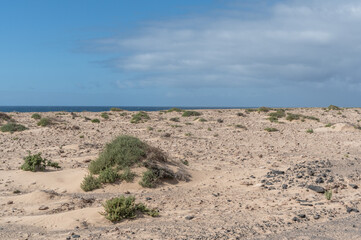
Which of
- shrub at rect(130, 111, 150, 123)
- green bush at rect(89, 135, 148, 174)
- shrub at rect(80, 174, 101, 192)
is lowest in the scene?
shrub at rect(80, 174, 101, 192)

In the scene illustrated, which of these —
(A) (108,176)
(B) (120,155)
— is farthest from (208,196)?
(B) (120,155)

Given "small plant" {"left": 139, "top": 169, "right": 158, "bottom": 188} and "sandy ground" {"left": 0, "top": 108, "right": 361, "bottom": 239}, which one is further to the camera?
"small plant" {"left": 139, "top": 169, "right": 158, "bottom": 188}

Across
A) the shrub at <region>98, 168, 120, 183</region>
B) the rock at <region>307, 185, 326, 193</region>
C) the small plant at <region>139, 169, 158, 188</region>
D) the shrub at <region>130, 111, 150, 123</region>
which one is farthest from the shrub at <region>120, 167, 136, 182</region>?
the shrub at <region>130, 111, 150, 123</region>

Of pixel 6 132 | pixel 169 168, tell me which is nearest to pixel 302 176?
pixel 169 168

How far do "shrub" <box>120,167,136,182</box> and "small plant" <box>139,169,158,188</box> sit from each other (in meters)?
0.35

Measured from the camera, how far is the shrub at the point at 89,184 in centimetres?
930

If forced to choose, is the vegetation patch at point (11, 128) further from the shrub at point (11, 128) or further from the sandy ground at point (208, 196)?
the sandy ground at point (208, 196)

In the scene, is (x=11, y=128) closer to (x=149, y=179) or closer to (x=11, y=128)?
(x=11, y=128)

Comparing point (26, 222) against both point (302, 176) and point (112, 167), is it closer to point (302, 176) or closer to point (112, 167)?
point (112, 167)

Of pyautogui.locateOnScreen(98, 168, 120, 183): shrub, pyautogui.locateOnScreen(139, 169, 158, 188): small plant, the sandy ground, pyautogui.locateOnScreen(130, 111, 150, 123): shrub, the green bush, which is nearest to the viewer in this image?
the sandy ground

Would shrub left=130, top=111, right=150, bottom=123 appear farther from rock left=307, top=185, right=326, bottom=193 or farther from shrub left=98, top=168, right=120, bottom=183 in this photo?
rock left=307, top=185, right=326, bottom=193

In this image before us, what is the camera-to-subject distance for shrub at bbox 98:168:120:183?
9602 mm

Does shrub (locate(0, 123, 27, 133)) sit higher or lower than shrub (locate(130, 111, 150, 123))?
lower

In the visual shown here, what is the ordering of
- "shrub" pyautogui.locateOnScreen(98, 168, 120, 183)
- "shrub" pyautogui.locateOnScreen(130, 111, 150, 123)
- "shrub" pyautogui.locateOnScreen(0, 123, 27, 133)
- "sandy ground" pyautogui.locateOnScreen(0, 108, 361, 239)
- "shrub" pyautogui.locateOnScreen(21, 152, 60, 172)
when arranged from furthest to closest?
"shrub" pyautogui.locateOnScreen(130, 111, 150, 123) < "shrub" pyautogui.locateOnScreen(0, 123, 27, 133) < "shrub" pyautogui.locateOnScreen(21, 152, 60, 172) < "shrub" pyautogui.locateOnScreen(98, 168, 120, 183) < "sandy ground" pyautogui.locateOnScreen(0, 108, 361, 239)
